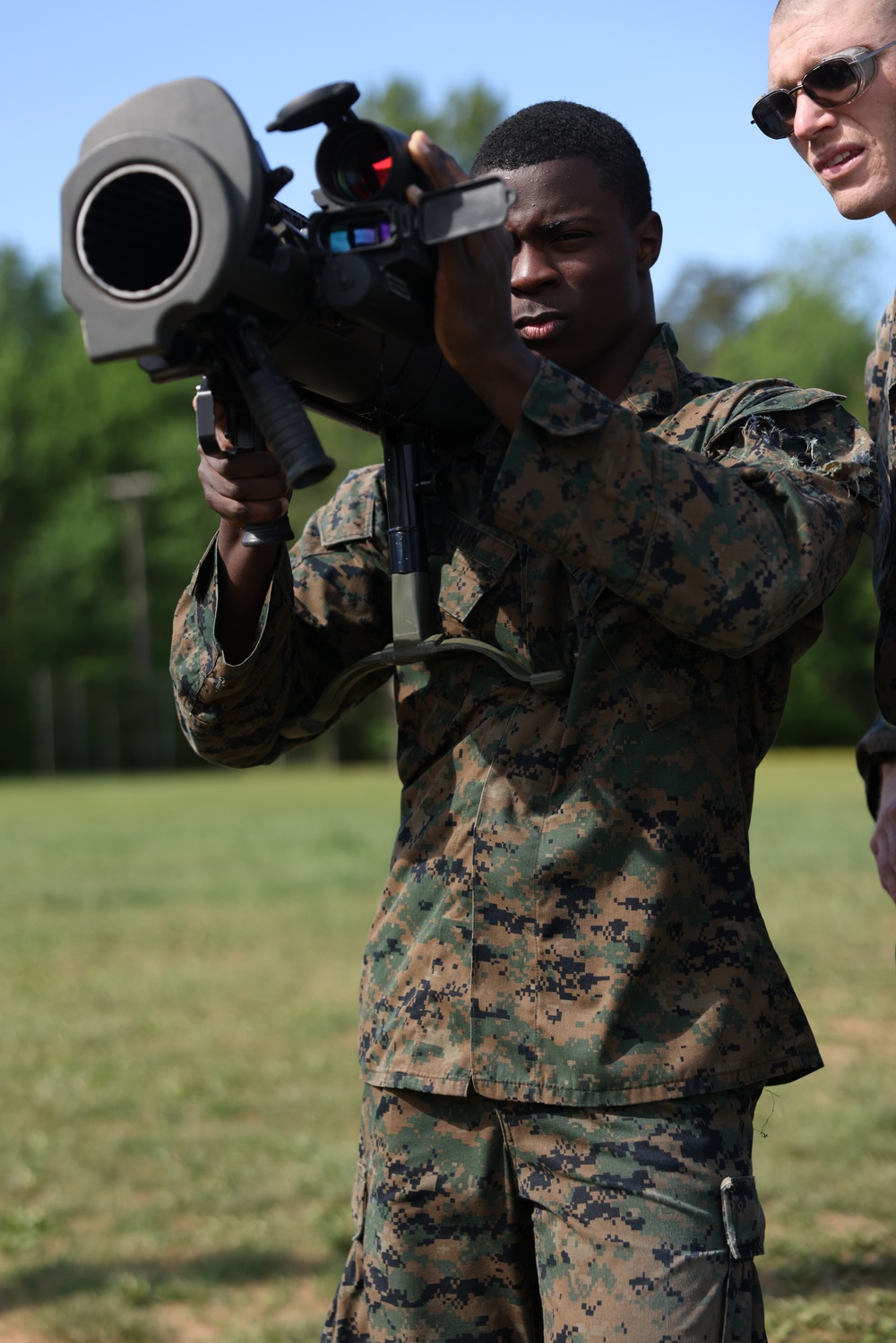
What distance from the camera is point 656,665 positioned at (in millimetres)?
2113

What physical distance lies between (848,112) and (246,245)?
1276 millimetres

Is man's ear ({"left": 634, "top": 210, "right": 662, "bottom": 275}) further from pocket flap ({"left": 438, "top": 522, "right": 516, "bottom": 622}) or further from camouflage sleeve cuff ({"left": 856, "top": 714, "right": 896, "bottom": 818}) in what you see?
camouflage sleeve cuff ({"left": 856, "top": 714, "right": 896, "bottom": 818})

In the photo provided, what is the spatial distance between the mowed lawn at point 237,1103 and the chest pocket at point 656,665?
2.62 metres

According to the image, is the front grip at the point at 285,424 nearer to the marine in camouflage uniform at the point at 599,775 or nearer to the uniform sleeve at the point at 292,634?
the marine in camouflage uniform at the point at 599,775

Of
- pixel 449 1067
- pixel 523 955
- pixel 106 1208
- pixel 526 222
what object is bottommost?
pixel 106 1208

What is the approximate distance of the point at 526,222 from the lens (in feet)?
7.25

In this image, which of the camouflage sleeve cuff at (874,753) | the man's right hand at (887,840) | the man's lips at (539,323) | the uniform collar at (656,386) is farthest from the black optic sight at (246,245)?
the camouflage sleeve cuff at (874,753)

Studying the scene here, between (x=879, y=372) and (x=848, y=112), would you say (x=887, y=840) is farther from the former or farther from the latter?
(x=848, y=112)

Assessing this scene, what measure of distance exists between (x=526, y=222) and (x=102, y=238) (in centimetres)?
75

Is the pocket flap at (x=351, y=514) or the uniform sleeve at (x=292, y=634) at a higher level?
the pocket flap at (x=351, y=514)

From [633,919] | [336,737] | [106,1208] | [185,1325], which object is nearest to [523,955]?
[633,919]

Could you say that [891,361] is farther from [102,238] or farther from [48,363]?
[48,363]

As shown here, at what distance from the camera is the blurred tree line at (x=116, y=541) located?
145 ft

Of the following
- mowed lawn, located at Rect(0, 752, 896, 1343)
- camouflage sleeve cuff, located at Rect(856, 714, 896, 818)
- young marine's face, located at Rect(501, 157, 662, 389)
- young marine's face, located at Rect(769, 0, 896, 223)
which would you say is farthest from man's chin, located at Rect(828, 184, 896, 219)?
mowed lawn, located at Rect(0, 752, 896, 1343)
